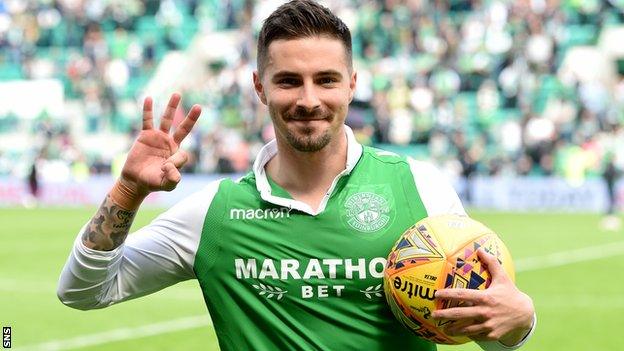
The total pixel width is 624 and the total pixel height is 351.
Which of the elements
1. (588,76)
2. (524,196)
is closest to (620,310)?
(524,196)

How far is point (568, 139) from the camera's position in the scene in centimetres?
2636

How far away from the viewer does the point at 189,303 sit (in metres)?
11.4

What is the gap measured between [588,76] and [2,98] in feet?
52.7

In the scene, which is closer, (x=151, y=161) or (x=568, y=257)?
(x=151, y=161)

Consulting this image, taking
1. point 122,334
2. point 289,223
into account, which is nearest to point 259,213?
point 289,223

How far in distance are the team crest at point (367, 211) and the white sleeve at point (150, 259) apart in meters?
0.49

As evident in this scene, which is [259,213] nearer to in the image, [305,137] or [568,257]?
[305,137]

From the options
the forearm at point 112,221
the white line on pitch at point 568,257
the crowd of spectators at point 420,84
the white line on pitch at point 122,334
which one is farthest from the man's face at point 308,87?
the crowd of spectators at point 420,84

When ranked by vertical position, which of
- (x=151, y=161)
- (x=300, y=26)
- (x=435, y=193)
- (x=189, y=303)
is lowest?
(x=189, y=303)

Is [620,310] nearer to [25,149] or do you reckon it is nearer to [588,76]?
[588,76]

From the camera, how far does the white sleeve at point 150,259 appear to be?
379cm

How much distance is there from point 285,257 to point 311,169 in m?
0.31

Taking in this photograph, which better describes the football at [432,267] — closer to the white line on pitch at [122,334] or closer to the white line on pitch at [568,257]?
the white line on pitch at [122,334]

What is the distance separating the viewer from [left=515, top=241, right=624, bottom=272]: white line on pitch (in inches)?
565
